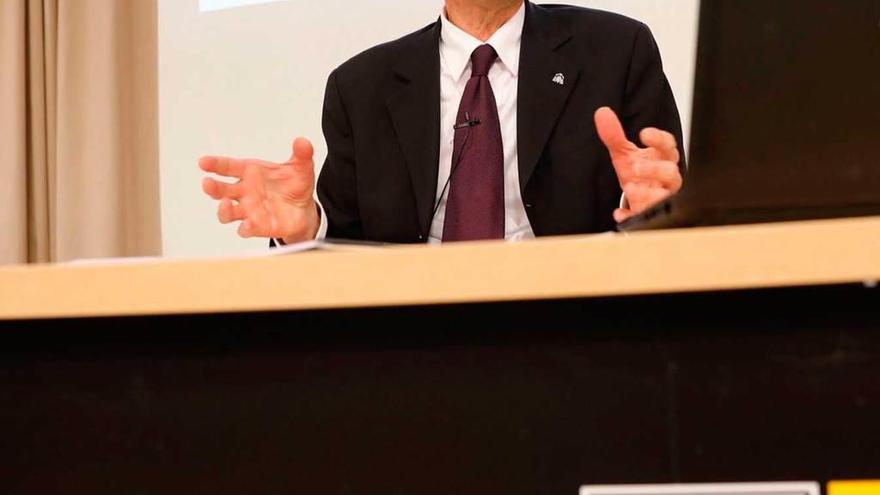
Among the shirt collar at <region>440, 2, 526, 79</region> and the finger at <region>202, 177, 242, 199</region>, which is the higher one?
the shirt collar at <region>440, 2, 526, 79</region>

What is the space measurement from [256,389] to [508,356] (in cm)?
18

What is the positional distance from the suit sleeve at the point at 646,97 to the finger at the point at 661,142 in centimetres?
59

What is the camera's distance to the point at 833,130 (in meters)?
0.57

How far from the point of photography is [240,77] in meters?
2.42

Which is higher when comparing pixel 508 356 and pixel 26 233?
pixel 26 233

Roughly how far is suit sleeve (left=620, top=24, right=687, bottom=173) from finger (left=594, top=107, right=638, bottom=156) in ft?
1.55

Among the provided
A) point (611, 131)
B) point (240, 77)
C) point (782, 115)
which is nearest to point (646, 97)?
point (611, 131)

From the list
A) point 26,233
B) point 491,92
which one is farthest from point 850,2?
point 26,233

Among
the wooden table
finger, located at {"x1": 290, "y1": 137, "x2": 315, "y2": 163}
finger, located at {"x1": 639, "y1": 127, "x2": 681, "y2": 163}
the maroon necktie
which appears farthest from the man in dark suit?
the wooden table

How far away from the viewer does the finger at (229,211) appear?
1.11m

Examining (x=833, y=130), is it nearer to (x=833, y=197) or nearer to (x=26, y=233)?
(x=833, y=197)

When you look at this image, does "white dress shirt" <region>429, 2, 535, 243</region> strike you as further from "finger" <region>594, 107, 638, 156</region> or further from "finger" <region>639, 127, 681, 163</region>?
"finger" <region>639, 127, 681, 163</region>

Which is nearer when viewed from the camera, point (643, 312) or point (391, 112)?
point (643, 312)

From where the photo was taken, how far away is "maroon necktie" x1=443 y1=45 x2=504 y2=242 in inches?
59.7
